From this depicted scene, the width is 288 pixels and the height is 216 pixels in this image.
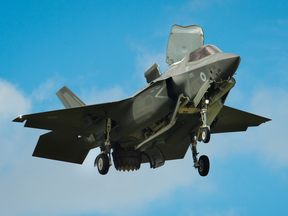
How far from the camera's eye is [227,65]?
58.1 ft

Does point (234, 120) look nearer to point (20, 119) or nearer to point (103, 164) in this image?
point (103, 164)

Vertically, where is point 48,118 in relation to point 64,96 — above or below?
below

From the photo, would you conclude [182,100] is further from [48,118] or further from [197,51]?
[48,118]

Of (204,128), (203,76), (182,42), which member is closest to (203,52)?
(203,76)

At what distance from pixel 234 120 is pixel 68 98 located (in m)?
9.30

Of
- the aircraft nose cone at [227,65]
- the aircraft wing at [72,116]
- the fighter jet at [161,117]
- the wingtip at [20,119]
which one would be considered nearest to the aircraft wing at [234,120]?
the fighter jet at [161,117]

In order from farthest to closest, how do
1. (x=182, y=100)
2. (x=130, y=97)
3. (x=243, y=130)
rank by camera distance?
(x=243, y=130) < (x=130, y=97) < (x=182, y=100)

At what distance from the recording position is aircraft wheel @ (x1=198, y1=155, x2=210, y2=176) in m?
21.7

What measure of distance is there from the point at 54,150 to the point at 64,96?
3.45m

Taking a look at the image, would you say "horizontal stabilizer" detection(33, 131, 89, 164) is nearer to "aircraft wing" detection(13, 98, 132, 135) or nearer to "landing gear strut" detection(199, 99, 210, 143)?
"aircraft wing" detection(13, 98, 132, 135)

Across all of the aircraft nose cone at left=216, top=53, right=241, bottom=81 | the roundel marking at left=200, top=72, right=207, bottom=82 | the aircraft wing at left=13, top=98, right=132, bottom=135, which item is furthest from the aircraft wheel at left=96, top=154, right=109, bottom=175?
the aircraft nose cone at left=216, top=53, right=241, bottom=81

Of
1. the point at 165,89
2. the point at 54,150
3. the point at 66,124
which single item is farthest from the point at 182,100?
the point at 54,150

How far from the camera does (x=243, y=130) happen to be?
2492cm

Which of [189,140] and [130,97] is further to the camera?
[189,140]
